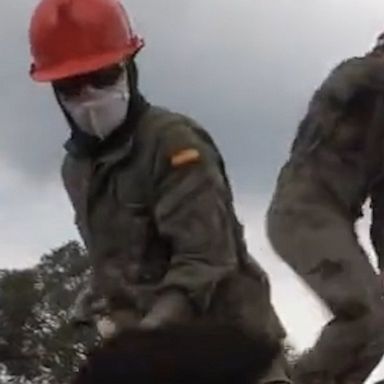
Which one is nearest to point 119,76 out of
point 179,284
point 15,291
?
point 179,284

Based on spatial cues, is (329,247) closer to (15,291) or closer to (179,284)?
(179,284)

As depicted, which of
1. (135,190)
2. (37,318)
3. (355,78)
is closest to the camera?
(135,190)

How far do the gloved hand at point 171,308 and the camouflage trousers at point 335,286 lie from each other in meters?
0.86

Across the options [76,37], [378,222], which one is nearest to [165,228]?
[76,37]

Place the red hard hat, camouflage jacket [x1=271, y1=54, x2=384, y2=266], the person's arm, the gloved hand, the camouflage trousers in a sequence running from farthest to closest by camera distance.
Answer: camouflage jacket [x1=271, y1=54, x2=384, y2=266] < the camouflage trousers < the red hard hat < the person's arm < the gloved hand

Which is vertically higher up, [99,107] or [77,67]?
[77,67]

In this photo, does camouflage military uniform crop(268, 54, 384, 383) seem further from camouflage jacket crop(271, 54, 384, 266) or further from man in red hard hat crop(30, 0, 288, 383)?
man in red hard hat crop(30, 0, 288, 383)

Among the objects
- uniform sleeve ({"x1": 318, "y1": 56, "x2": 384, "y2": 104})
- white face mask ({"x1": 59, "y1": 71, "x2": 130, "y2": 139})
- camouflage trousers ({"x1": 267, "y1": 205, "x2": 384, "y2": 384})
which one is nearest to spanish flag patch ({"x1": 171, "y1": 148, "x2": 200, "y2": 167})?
white face mask ({"x1": 59, "y1": 71, "x2": 130, "y2": 139})

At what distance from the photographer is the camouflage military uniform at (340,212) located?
6.50 meters

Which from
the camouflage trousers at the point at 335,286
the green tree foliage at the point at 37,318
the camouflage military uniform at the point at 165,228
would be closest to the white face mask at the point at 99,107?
the camouflage military uniform at the point at 165,228

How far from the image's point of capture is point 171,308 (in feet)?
18.0

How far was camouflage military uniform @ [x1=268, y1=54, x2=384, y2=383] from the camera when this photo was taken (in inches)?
256

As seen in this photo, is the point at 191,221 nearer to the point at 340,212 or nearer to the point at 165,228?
the point at 165,228

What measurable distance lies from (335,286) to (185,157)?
104cm
